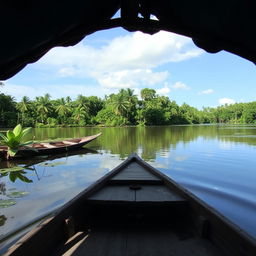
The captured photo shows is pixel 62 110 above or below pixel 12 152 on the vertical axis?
above

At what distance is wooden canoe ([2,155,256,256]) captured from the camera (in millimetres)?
1871

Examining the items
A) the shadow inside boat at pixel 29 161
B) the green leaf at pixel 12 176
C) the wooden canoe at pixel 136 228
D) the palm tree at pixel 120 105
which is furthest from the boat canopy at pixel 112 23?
the palm tree at pixel 120 105

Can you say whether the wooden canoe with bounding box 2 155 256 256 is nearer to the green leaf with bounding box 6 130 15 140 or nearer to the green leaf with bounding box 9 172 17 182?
the green leaf with bounding box 9 172 17 182

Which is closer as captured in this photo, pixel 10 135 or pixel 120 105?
pixel 10 135

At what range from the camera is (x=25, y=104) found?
144 feet

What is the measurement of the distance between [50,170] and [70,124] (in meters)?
39.4

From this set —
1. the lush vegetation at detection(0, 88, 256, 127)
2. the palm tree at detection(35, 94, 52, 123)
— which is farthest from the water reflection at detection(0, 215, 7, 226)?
the palm tree at detection(35, 94, 52, 123)

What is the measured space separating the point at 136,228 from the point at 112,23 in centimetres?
216

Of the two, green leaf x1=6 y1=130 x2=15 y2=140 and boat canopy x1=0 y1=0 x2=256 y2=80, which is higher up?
boat canopy x1=0 y1=0 x2=256 y2=80

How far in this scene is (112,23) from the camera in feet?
5.42

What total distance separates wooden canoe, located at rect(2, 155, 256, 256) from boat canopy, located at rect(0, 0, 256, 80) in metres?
1.44

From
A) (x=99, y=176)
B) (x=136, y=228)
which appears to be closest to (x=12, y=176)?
(x=99, y=176)

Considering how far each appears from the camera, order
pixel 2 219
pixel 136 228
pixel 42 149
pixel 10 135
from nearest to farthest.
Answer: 1. pixel 136 228
2. pixel 2 219
3. pixel 10 135
4. pixel 42 149

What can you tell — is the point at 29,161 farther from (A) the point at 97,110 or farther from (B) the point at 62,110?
(A) the point at 97,110
